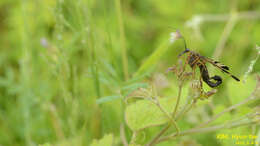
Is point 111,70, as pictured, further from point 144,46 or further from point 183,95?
point 144,46

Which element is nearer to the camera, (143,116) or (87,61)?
(143,116)

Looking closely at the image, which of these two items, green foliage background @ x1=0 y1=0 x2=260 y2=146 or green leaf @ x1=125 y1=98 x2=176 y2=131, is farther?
green foliage background @ x1=0 y1=0 x2=260 y2=146

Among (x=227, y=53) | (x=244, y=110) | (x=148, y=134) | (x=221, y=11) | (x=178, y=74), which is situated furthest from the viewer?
(x=221, y=11)

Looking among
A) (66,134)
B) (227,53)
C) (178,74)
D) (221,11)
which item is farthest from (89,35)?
(221,11)

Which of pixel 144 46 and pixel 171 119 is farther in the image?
pixel 144 46

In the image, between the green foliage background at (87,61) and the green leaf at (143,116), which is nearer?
the green leaf at (143,116)

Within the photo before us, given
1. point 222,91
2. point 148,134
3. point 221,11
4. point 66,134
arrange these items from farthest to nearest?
point 221,11 → point 222,91 → point 66,134 → point 148,134

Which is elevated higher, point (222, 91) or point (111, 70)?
point (111, 70)

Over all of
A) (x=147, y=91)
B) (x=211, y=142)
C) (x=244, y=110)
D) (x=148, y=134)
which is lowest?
(x=211, y=142)
